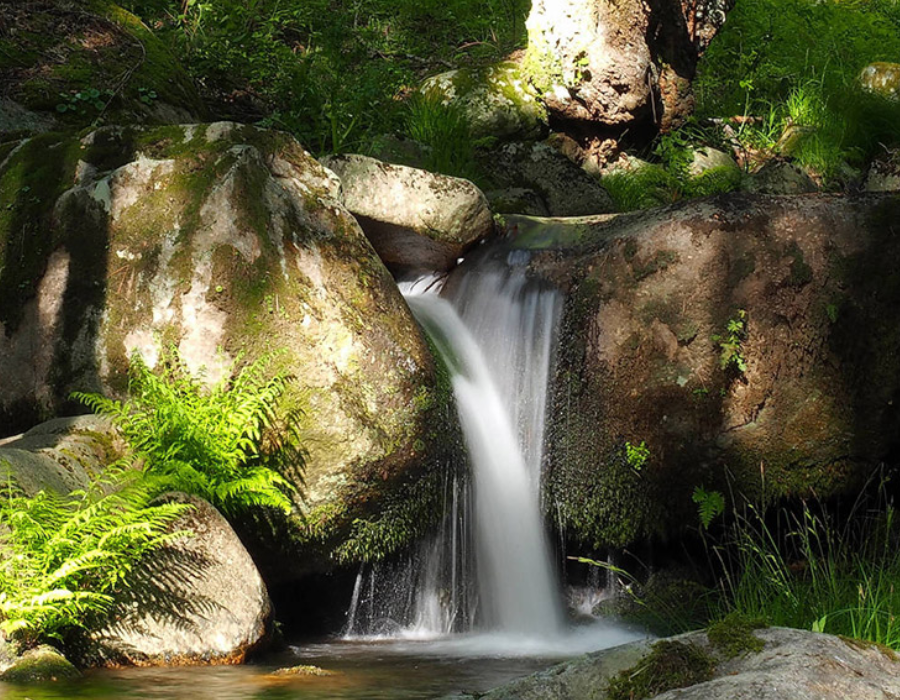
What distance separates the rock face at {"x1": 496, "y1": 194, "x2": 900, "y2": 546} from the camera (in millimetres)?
6984

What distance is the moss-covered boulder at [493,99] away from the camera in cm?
1166

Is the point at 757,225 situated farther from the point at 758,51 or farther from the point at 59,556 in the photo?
the point at 758,51

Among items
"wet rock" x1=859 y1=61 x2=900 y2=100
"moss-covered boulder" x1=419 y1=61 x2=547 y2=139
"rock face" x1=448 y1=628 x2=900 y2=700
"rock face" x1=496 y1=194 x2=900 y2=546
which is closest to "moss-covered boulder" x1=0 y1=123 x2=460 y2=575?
"rock face" x1=496 y1=194 x2=900 y2=546

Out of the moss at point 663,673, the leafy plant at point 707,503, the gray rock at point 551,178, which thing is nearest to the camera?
the moss at point 663,673

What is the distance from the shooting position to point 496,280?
304 inches

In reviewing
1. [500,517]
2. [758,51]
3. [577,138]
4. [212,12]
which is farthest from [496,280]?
[758,51]

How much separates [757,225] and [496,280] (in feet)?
6.26

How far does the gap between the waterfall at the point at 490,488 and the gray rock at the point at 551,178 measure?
3033mm

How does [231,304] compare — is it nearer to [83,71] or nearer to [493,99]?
[83,71]

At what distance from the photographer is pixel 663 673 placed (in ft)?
9.45

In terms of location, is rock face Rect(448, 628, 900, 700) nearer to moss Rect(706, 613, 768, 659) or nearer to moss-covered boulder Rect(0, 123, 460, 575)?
moss Rect(706, 613, 768, 659)

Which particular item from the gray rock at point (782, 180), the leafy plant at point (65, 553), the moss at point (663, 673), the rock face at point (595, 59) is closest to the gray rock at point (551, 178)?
the rock face at point (595, 59)

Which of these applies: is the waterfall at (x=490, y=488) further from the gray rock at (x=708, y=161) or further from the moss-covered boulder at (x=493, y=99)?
the gray rock at (x=708, y=161)

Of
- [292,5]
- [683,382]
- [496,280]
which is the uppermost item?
[292,5]
